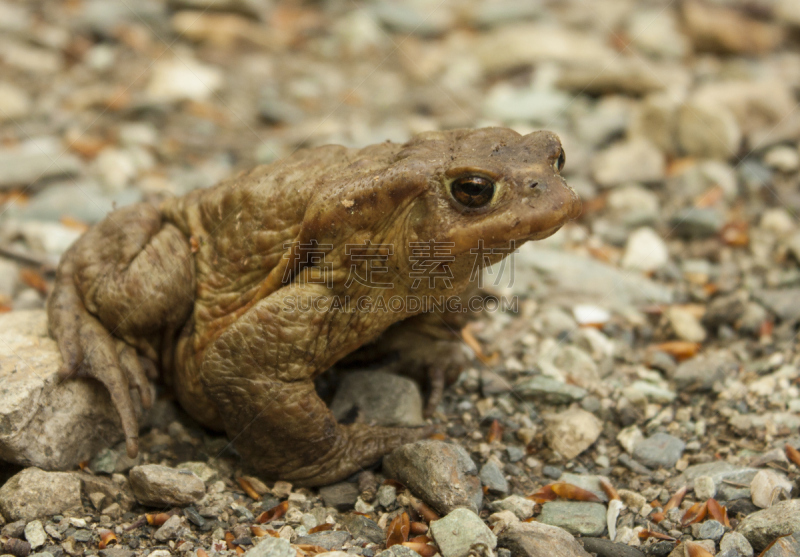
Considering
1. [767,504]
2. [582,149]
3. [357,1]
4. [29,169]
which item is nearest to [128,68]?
[29,169]

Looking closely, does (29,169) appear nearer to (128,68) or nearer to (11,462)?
(128,68)

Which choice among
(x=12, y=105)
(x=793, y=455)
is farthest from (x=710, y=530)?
(x=12, y=105)

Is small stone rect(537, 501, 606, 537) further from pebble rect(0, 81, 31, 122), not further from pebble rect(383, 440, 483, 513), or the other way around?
pebble rect(0, 81, 31, 122)

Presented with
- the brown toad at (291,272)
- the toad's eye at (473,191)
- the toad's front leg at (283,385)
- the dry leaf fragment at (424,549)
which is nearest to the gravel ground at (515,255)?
the dry leaf fragment at (424,549)

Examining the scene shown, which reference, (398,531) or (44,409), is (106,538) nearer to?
(44,409)

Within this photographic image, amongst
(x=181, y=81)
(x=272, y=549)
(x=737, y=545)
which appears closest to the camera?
(x=272, y=549)

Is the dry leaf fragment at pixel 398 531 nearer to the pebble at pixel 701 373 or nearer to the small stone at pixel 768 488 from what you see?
the small stone at pixel 768 488

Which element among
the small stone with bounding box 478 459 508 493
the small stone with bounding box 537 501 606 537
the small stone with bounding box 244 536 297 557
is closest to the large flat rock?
the small stone with bounding box 244 536 297 557
